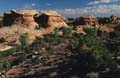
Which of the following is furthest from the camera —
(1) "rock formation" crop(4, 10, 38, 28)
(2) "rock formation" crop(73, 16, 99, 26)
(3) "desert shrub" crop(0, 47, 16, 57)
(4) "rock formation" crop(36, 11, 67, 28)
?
(2) "rock formation" crop(73, 16, 99, 26)

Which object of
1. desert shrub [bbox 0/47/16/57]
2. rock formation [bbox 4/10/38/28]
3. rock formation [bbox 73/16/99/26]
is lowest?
desert shrub [bbox 0/47/16/57]

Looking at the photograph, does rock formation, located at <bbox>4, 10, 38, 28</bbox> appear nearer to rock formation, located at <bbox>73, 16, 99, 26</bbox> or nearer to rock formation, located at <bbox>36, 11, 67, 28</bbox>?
rock formation, located at <bbox>36, 11, 67, 28</bbox>

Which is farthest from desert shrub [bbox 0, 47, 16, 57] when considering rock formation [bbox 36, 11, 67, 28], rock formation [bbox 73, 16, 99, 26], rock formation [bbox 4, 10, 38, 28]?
rock formation [bbox 73, 16, 99, 26]

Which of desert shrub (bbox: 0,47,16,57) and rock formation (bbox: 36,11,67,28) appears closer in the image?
desert shrub (bbox: 0,47,16,57)

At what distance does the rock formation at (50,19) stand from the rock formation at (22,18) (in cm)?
291

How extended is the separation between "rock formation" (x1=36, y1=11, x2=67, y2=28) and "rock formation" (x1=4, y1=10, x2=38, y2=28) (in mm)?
2906

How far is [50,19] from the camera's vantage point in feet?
404

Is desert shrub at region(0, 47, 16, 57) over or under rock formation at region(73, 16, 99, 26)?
under

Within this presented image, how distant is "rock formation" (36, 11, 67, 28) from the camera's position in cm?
12256

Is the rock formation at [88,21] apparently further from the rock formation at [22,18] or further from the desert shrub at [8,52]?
the desert shrub at [8,52]

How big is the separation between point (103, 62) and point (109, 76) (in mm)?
3890

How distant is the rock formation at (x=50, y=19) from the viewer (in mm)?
122562

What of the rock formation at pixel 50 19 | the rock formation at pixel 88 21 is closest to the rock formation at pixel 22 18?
the rock formation at pixel 50 19

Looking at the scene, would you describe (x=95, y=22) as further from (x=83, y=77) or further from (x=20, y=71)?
(x=83, y=77)
